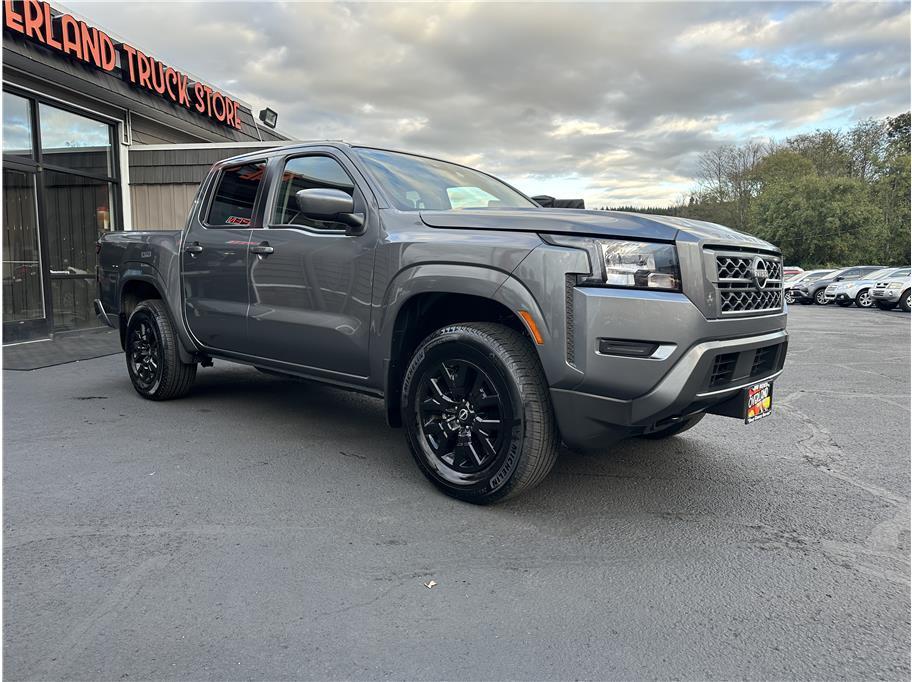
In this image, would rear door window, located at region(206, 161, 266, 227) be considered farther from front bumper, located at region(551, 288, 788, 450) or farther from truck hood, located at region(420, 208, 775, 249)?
front bumper, located at region(551, 288, 788, 450)

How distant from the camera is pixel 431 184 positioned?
4184mm

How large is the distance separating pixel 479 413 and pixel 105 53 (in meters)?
9.22

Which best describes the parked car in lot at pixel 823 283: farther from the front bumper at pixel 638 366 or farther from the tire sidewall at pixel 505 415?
the tire sidewall at pixel 505 415

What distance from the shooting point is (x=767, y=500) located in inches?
139

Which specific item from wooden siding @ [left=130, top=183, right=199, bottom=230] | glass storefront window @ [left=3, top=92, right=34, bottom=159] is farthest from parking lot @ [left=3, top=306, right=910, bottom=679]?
wooden siding @ [left=130, top=183, right=199, bottom=230]

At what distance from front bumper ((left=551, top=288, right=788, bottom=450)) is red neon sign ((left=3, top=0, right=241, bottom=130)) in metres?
8.63

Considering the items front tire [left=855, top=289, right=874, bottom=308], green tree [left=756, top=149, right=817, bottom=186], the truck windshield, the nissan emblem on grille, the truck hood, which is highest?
green tree [left=756, top=149, right=817, bottom=186]

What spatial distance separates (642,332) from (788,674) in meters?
1.35

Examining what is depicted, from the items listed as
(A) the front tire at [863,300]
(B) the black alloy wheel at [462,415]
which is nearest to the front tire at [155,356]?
(B) the black alloy wheel at [462,415]

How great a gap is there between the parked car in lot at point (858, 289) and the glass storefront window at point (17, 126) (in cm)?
2336

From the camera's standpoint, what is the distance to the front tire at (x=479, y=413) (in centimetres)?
306

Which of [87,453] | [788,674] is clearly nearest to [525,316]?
[788,674]

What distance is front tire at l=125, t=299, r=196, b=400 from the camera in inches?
211

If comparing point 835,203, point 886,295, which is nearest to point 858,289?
point 886,295
